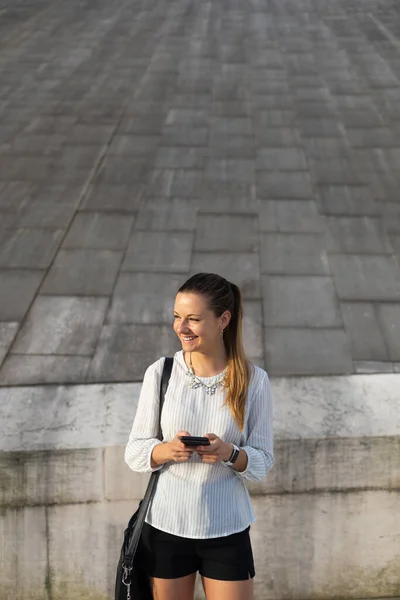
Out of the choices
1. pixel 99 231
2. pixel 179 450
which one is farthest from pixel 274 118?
pixel 179 450

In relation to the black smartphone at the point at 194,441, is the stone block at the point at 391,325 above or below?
below

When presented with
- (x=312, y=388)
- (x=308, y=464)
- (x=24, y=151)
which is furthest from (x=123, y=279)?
(x=24, y=151)

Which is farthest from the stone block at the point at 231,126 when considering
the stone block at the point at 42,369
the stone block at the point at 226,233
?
the stone block at the point at 42,369

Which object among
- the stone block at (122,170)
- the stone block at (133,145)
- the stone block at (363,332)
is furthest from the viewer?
the stone block at (133,145)

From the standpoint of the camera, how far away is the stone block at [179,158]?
28.2 ft

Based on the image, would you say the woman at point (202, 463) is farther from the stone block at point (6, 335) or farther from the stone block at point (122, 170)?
the stone block at point (122, 170)

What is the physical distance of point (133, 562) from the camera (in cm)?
268

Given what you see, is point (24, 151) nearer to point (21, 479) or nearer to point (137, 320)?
point (137, 320)

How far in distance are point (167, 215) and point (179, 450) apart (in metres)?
5.17

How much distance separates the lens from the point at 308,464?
392 cm

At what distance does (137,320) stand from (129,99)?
21.8ft

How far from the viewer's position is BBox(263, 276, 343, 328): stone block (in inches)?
214

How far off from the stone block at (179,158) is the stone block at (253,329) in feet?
11.4

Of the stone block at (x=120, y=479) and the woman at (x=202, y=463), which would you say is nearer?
the woman at (x=202, y=463)
